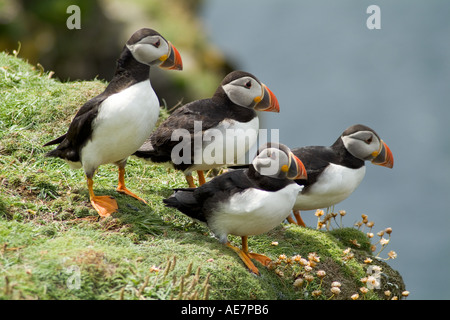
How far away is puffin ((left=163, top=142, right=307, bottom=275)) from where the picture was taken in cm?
452

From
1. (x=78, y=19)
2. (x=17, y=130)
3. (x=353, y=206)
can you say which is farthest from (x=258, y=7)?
(x=17, y=130)

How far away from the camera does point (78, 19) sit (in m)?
13.2

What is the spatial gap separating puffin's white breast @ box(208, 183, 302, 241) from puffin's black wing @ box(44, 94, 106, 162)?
1358 millimetres

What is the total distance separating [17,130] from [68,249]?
260 cm

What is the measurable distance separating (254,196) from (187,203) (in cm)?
62

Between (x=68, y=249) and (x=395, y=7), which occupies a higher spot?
(x=395, y=7)

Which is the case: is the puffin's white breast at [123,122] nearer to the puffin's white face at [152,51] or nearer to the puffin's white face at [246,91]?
the puffin's white face at [152,51]

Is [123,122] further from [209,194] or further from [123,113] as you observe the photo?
[209,194]

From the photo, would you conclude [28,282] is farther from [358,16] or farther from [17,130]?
[358,16]

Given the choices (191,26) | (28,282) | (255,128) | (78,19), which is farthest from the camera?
(191,26)

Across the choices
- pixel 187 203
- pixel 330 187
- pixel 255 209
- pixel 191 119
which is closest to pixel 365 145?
pixel 330 187

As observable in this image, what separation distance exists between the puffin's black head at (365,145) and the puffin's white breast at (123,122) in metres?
1.94

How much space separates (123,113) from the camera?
4.96 metres

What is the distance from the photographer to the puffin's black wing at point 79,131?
5.11 metres
